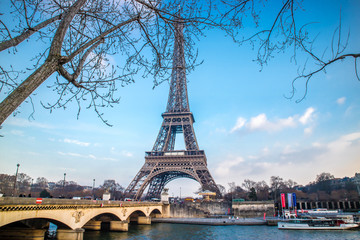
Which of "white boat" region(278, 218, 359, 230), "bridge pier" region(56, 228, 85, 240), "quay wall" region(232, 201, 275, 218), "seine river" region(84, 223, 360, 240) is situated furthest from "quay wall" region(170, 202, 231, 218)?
"bridge pier" region(56, 228, 85, 240)

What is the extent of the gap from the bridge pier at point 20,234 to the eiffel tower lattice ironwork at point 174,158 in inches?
1050

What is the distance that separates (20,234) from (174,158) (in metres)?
33.2

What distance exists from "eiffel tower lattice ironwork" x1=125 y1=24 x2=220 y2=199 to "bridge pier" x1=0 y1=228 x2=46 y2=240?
87.5ft

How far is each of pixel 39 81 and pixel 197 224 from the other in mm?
33886

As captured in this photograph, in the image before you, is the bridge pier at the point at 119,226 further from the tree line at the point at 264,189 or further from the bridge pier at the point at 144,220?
the tree line at the point at 264,189

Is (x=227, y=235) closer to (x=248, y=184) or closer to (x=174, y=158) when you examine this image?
(x=174, y=158)

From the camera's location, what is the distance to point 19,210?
41.2ft

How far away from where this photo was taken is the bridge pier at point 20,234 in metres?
16.7

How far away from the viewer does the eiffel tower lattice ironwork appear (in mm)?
45344

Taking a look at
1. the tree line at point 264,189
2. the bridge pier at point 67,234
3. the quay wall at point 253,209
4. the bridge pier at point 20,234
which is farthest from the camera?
the tree line at point 264,189

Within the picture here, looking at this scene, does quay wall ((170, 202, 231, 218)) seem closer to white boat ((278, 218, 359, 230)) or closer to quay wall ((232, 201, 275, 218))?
quay wall ((232, 201, 275, 218))

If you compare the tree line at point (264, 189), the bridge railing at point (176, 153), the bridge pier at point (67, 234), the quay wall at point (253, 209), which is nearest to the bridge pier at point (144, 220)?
the bridge railing at point (176, 153)

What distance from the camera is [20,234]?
1692cm

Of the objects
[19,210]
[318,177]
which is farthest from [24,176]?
[318,177]
